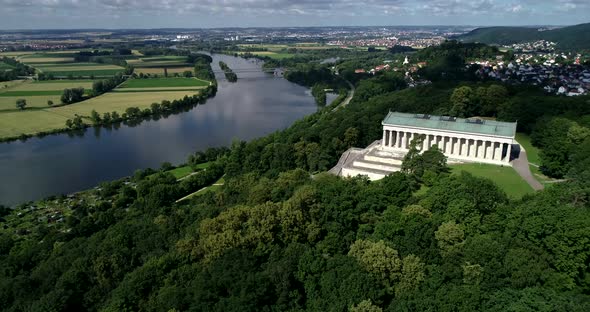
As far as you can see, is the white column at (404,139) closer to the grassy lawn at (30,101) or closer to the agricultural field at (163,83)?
the grassy lawn at (30,101)

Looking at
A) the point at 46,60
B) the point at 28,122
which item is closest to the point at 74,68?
the point at 46,60

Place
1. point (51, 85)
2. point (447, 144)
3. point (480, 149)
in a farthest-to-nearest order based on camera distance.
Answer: point (51, 85)
point (447, 144)
point (480, 149)

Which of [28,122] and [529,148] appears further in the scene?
[28,122]

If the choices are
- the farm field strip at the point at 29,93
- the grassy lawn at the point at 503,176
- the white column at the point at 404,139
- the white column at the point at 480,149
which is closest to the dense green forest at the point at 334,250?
the grassy lawn at the point at 503,176

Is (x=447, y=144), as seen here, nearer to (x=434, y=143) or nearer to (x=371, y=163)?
(x=434, y=143)

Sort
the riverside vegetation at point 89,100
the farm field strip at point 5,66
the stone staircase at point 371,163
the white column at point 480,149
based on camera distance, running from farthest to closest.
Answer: the farm field strip at point 5,66, the riverside vegetation at point 89,100, the white column at point 480,149, the stone staircase at point 371,163

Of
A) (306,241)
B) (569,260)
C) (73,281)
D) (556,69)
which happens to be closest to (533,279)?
(569,260)
